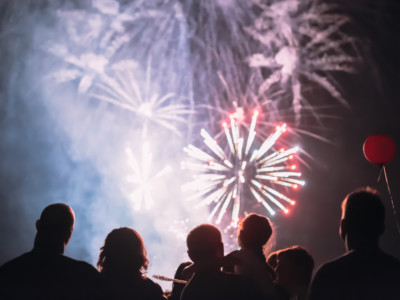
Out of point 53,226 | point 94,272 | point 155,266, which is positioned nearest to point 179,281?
point 94,272

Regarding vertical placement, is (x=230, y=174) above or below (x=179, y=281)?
above

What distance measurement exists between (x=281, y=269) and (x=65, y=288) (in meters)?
2.05

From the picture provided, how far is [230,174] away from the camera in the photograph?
1623 centimetres

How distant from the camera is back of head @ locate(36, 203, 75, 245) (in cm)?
320

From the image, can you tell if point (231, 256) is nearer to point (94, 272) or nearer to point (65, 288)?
point (94, 272)

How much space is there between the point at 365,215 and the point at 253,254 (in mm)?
1337

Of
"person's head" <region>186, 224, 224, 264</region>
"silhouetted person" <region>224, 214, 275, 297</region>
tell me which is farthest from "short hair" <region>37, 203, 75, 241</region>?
"silhouetted person" <region>224, 214, 275, 297</region>

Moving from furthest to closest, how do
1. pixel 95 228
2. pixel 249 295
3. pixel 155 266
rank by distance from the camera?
pixel 155 266 → pixel 95 228 → pixel 249 295

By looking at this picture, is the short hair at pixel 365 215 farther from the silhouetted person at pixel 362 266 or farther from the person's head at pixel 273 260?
the person's head at pixel 273 260

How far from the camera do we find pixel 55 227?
3.24 meters

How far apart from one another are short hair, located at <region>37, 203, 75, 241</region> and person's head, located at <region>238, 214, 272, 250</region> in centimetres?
165

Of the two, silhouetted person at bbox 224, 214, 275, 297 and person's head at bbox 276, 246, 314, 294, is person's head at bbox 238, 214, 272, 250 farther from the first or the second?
person's head at bbox 276, 246, 314, 294

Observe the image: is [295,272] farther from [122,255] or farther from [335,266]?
[122,255]

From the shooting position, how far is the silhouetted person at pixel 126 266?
3.47 meters
